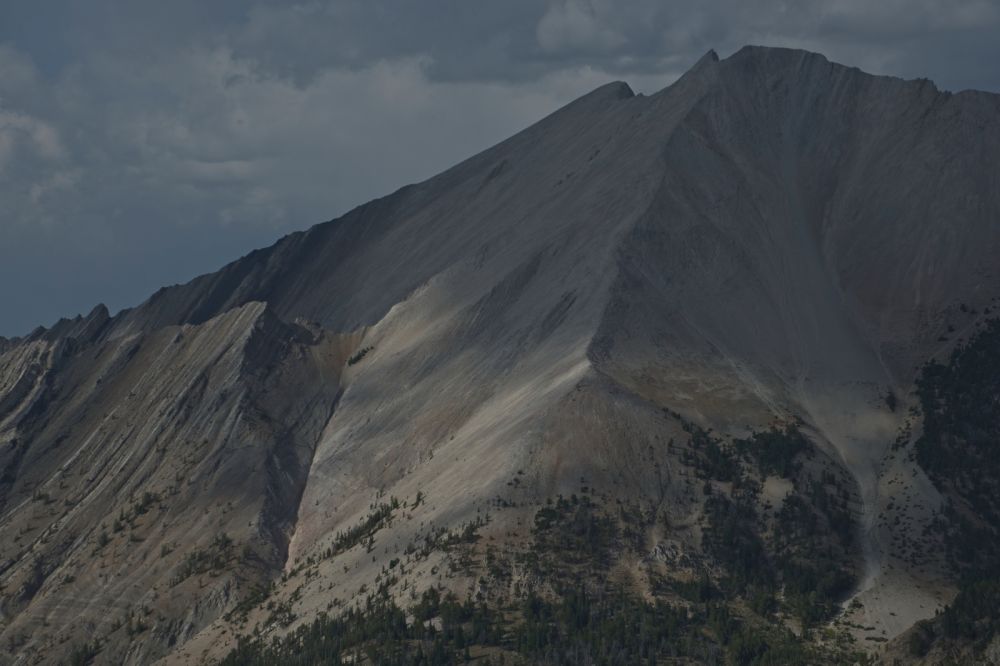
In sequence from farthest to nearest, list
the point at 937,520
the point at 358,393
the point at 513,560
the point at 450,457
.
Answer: the point at 358,393 < the point at 450,457 < the point at 937,520 < the point at 513,560

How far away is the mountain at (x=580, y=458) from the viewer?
449 ft

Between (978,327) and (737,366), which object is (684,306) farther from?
(978,327)

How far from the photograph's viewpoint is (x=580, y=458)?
149625mm

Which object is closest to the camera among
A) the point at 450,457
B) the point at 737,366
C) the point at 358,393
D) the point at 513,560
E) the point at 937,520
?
the point at 513,560

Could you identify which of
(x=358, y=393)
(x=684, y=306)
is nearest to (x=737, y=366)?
(x=684, y=306)

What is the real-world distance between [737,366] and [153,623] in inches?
2159

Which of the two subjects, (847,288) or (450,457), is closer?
(450,457)

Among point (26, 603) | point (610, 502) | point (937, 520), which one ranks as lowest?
point (937, 520)

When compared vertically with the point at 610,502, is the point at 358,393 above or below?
above

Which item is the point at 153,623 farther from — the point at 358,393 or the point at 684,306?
the point at 684,306

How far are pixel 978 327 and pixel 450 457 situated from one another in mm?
51990

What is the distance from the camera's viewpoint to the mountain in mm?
136875

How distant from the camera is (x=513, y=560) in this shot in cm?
13850

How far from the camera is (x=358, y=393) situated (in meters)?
185
